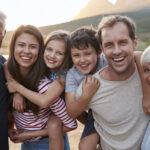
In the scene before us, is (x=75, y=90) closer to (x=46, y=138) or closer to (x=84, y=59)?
(x=84, y=59)

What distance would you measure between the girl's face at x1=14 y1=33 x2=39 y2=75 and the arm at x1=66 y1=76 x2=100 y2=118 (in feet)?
2.12

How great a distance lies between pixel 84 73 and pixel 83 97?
489mm

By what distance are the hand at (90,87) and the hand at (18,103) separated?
77 cm

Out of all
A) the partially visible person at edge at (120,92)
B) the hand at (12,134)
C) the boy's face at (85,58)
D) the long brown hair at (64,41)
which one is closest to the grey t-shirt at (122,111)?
the partially visible person at edge at (120,92)

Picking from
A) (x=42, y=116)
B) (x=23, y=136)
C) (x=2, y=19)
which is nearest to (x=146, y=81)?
(x=42, y=116)

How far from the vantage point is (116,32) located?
77.7 inches

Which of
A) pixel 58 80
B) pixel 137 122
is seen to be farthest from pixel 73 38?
pixel 137 122

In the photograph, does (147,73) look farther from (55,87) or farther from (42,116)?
(42,116)

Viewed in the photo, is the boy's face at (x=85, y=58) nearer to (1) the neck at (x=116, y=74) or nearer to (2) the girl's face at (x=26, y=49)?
(1) the neck at (x=116, y=74)

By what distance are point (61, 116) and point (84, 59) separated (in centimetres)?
74

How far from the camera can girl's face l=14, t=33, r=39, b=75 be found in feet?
7.88

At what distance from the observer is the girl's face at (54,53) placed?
8.39 feet

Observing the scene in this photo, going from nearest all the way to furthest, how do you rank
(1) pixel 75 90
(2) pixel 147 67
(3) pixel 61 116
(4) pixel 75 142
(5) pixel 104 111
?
1. (2) pixel 147 67
2. (5) pixel 104 111
3. (1) pixel 75 90
4. (3) pixel 61 116
5. (4) pixel 75 142

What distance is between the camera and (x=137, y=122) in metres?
1.99
